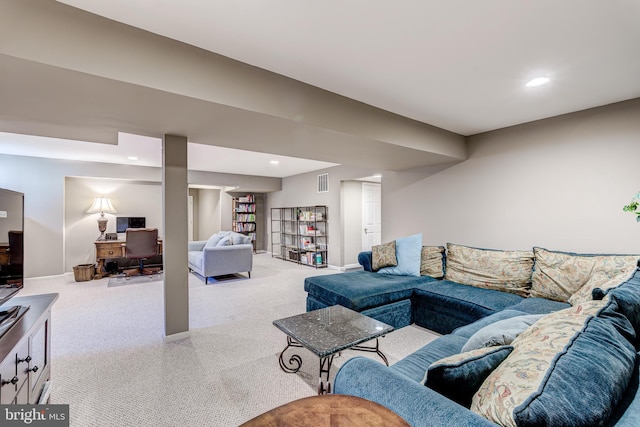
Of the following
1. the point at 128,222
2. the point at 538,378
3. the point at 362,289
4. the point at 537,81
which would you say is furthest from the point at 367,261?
the point at 128,222

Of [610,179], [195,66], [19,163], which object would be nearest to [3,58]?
[195,66]

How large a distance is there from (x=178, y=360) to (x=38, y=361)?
1.06 m

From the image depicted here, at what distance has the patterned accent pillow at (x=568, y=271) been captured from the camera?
236 cm

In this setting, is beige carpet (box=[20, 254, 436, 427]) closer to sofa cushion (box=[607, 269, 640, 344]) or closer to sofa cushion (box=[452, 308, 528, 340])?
sofa cushion (box=[452, 308, 528, 340])

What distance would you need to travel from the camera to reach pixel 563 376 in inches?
29.5

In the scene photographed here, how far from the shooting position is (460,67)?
83.8 inches

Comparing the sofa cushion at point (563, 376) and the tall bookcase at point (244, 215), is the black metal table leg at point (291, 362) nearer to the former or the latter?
the sofa cushion at point (563, 376)

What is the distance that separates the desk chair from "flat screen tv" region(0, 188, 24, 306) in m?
4.26

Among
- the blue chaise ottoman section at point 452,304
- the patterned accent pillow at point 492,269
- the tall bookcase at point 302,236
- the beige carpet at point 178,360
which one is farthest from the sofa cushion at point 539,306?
the tall bookcase at point 302,236

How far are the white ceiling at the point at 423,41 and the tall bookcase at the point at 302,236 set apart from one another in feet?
14.6

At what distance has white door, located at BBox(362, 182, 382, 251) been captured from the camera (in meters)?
6.76

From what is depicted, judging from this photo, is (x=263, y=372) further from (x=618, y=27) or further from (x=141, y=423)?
(x=618, y=27)

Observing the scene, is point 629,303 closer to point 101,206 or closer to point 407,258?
point 407,258

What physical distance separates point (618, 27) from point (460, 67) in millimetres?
855
